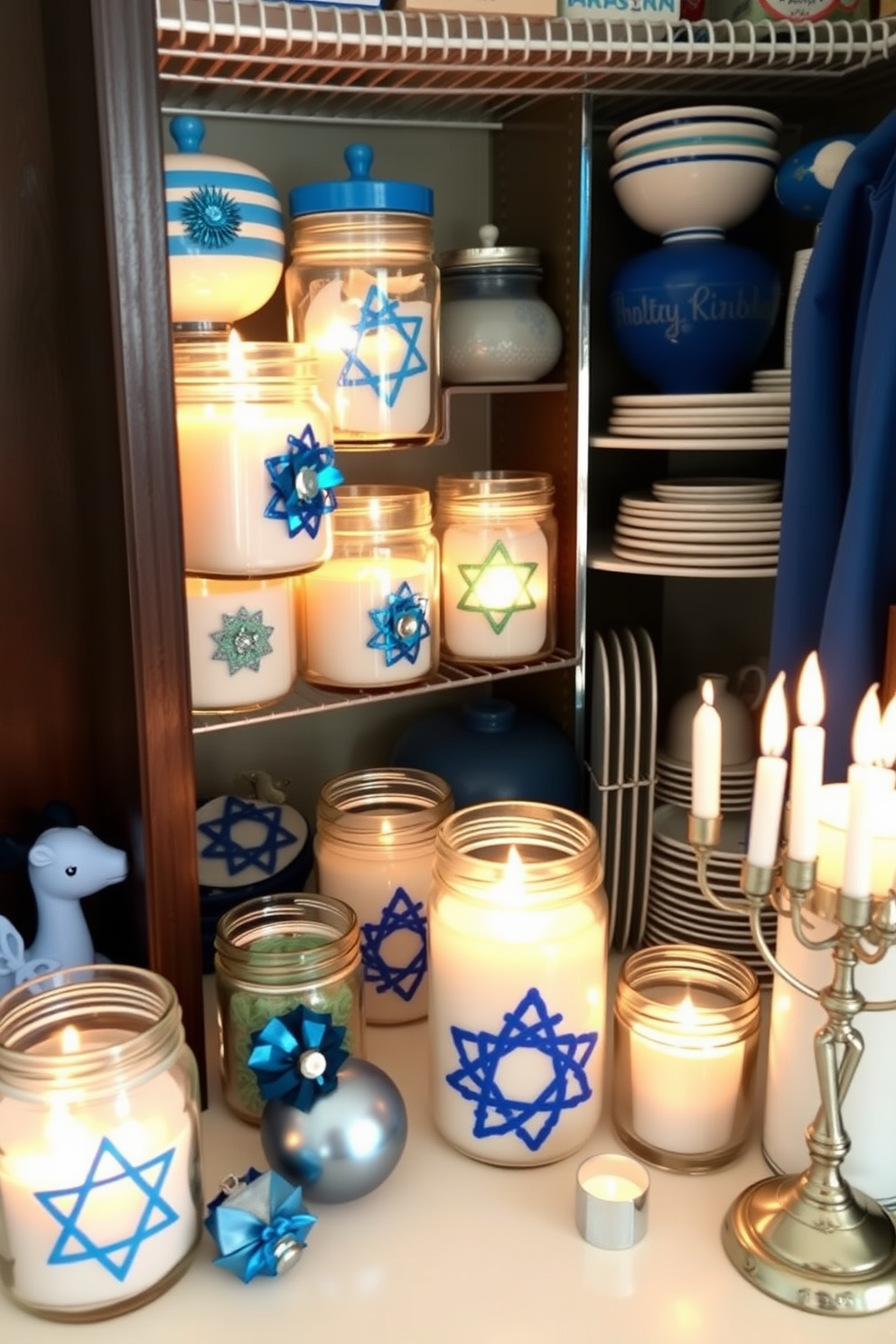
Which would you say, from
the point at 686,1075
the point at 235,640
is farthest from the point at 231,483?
the point at 686,1075

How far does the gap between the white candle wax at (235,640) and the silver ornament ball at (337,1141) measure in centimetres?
34

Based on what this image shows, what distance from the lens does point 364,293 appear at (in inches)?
44.0

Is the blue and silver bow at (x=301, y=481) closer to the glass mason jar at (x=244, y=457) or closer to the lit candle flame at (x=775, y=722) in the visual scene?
the glass mason jar at (x=244, y=457)

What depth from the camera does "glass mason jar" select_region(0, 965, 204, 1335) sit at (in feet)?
2.63

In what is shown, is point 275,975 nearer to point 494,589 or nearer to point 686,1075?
point 686,1075

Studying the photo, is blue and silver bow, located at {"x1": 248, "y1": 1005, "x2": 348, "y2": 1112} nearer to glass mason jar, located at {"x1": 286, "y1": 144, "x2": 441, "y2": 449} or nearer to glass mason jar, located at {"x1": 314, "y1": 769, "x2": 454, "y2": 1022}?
glass mason jar, located at {"x1": 314, "y1": 769, "x2": 454, "y2": 1022}

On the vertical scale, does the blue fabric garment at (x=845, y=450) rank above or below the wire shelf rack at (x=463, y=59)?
below

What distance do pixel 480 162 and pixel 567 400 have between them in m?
0.33

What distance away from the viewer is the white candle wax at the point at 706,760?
800 mm

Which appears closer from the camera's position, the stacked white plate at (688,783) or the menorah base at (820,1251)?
the menorah base at (820,1251)

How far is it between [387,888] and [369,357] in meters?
0.50

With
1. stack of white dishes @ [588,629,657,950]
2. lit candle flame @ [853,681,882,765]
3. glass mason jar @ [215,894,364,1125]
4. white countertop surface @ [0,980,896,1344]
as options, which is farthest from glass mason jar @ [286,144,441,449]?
white countertop surface @ [0,980,896,1344]

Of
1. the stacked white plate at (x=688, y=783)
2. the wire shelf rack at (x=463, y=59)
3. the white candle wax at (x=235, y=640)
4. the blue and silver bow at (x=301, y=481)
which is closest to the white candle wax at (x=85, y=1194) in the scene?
the white candle wax at (x=235, y=640)

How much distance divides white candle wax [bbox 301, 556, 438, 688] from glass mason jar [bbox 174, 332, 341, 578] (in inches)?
4.6
